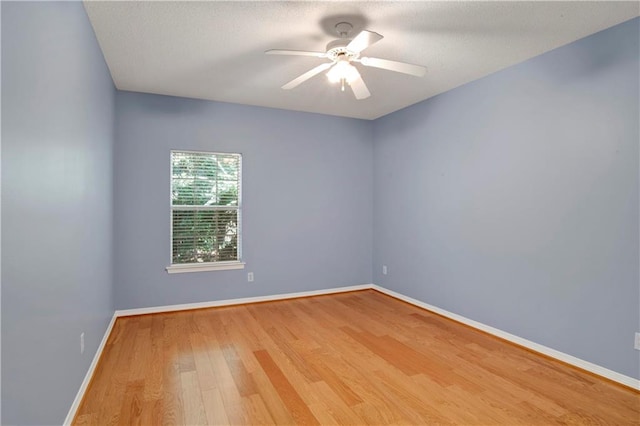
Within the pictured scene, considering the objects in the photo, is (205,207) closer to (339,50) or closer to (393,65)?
(339,50)

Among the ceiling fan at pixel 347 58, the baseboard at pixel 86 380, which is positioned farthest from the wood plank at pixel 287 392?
the ceiling fan at pixel 347 58

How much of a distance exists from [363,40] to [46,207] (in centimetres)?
201

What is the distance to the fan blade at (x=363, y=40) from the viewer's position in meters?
2.17

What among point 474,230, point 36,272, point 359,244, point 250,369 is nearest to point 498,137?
point 474,230

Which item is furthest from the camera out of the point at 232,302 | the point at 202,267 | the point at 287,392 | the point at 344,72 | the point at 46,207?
the point at 232,302

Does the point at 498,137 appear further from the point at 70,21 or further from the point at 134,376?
the point at 134,376

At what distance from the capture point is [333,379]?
8.57ft

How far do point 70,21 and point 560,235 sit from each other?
151 inches

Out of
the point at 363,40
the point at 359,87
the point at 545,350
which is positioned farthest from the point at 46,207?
the point at 545,350

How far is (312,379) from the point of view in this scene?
103 inches

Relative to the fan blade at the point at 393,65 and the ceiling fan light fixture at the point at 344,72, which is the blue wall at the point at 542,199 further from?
the ceiling fan light fixture at the point at 344,72

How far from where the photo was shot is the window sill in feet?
13.9

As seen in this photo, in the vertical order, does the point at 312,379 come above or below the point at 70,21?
below

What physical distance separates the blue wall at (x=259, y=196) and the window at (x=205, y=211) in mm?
102
